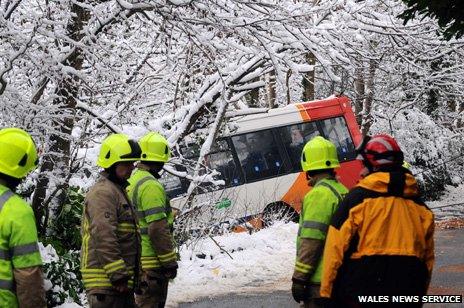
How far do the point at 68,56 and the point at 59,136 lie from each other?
1.11m

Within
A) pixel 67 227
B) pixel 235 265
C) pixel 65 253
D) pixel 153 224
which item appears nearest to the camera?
pixel 153 224

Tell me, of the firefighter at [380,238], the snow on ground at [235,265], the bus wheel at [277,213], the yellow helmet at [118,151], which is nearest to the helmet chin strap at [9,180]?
the yellow helmet at [118,151]

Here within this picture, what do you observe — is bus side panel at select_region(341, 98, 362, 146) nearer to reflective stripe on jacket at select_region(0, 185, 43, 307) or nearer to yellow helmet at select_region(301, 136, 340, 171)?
yellow helmet at select_region(301, 136, 340, 171)

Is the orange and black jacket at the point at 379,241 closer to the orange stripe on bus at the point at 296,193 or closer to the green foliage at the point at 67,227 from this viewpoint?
the green foliage at the point at 67,227

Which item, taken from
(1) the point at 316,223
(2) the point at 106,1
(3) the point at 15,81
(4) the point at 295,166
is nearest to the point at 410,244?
(1) the point at 316,223

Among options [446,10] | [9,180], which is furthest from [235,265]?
[9,180]

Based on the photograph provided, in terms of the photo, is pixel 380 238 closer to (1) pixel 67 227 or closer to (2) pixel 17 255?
(2) pixel 17 255

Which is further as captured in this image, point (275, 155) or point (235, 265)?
point (275, 155)

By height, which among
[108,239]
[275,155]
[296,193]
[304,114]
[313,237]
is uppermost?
[304,114]

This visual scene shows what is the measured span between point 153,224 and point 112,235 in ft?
2.96

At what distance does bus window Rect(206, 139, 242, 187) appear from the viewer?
13641 millimetres

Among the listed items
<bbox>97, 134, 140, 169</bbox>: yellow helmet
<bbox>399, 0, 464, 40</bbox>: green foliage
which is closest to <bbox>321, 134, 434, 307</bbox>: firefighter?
<bbox>97, 134, 140, 169</bbox>: yellow helmet

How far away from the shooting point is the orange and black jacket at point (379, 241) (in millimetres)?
3316

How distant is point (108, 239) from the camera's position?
401 centimetres
